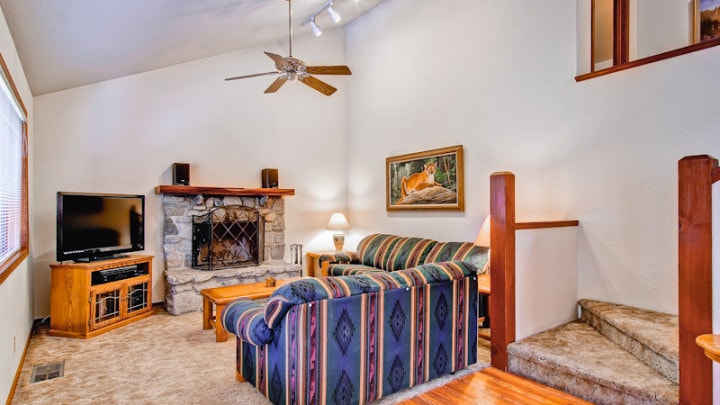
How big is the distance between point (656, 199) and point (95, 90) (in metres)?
5.72

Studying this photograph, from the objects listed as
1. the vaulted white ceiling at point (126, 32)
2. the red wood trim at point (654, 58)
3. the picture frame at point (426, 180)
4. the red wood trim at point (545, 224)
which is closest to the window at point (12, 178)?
the vaulted white ceiling at point (126, 32)

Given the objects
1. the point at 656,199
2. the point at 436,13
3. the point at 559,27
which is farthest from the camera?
the point at 436,13

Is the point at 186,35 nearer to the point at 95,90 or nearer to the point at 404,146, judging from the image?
the point at 95,90

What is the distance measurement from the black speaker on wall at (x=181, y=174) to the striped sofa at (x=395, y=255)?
2.01m

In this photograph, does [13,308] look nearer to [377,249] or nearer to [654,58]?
[377,249]

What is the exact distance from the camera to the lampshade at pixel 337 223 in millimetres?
6137

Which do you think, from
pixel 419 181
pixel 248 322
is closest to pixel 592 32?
pixel 419 181

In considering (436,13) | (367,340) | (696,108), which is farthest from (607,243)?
(436,13)

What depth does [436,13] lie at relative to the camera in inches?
198

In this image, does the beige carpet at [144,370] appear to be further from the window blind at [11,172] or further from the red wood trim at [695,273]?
the red wood trim at [695,273]

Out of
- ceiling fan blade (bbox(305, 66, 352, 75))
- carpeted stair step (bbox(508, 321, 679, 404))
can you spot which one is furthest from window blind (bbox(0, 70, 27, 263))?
carpeted stair step (bbox(508, 321, 679, 404))

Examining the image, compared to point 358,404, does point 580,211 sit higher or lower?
higher

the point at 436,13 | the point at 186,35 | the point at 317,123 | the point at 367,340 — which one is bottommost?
the point at 367,340

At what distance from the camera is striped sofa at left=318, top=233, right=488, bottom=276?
166 inches
